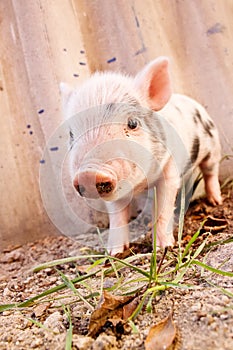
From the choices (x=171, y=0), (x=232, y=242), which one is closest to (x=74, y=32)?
(x=171, y=0)

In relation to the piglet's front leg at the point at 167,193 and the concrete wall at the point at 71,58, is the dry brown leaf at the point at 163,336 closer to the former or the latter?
the piglet's front leg at the point at 167,193

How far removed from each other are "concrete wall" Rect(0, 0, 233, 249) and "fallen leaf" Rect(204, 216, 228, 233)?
0.96 metres

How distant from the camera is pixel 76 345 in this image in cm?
103

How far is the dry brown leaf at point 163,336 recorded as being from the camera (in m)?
1.00

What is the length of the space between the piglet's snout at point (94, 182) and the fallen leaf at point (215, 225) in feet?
2.01

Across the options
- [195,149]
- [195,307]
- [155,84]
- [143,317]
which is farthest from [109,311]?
A: [195,149]

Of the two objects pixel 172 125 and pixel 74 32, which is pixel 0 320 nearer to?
pixel 172 125

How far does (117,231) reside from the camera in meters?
2.17

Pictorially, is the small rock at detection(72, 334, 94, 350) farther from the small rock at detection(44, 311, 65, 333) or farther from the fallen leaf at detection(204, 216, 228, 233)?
the fallen leaf at detection(204, 216, 228, 233)

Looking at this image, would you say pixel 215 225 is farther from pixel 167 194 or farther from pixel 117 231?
pixel 117 231

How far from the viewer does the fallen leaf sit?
1981mm

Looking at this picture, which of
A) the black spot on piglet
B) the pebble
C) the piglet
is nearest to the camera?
the pebble

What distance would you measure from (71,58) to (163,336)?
6.45 ft

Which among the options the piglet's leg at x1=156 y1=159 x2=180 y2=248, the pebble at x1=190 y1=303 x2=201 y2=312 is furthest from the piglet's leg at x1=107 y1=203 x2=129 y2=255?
the pebble at x1=190 y1=303 x2=201 y2=312
